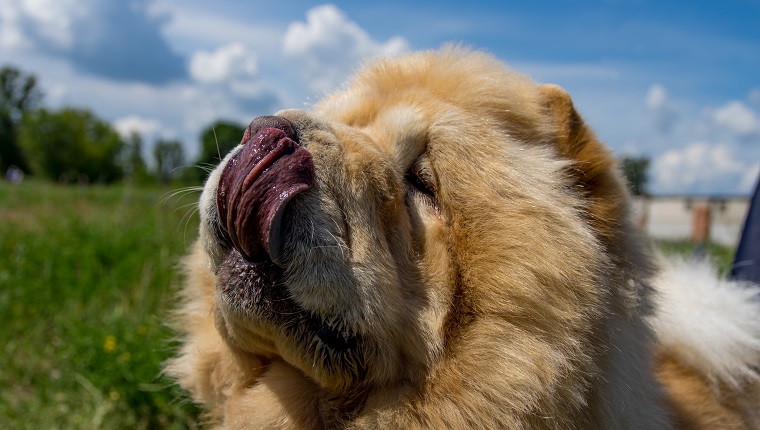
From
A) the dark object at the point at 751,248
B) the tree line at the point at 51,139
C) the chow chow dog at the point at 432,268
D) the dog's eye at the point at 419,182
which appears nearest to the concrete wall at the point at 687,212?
the dark object at the point at 751,248

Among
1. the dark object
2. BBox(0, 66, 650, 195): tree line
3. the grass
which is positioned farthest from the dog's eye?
BBox(0, 66, 650, 195): tree line

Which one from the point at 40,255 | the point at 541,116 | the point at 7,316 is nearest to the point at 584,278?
the point at 541,116

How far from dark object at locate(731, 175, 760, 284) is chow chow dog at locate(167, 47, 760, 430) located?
1.94 metres

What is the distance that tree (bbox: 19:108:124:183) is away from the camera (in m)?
57.7

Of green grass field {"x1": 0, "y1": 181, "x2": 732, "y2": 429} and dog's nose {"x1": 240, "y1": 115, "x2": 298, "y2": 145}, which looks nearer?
dog's nose {"x1": 240, "y1": 115, "x2": 298, "y2": 145}

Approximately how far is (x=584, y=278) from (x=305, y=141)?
1046 millimetres

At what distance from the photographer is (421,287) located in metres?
2.12

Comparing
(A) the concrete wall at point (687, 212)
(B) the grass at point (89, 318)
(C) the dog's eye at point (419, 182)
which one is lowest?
Result: (A) the concrete wall at point (687, 212)

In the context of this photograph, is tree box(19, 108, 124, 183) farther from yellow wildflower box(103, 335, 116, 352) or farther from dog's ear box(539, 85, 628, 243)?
dog's ear box(539, 85, 628, 243)

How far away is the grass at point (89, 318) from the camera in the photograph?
361 cm

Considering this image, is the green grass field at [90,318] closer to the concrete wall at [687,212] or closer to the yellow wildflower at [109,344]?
the yellow wildflower at [109,344]

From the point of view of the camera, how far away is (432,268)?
2.12 meters

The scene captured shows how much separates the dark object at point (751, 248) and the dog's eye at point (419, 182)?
2.80 metres

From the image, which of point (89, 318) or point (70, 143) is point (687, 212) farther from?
point (70, 143)
